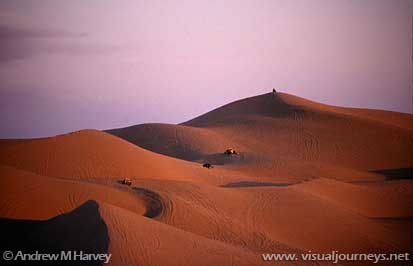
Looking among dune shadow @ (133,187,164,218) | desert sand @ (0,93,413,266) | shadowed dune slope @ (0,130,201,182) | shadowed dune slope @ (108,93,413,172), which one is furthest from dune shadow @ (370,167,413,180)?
dune shadow @ (133,187,164,218)

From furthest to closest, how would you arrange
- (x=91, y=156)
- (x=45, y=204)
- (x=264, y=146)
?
(x=264, y=146), (x=91, y=156), (x=45, y=204)

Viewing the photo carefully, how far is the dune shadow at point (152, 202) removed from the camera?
14.7 metres

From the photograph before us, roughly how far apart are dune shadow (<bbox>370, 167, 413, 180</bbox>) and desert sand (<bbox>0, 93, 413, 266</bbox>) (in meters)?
0.06

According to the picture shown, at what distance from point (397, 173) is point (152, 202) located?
19358 mm

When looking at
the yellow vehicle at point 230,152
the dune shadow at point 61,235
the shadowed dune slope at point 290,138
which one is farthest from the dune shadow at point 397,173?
the dune shadow at point 61,235

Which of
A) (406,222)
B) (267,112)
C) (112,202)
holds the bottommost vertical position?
(406,222)

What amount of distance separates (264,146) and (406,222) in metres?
19.1

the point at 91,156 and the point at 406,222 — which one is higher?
the point at 91,156

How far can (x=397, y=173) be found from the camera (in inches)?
1182

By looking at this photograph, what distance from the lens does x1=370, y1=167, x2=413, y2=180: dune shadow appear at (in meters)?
29.0

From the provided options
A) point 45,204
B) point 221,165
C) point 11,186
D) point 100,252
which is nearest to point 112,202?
point 45,204

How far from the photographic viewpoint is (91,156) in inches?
902

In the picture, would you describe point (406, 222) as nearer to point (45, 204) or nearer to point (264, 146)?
point (45, 204)

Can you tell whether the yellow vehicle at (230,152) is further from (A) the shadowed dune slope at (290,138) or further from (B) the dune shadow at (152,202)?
(B) the dune shadow at (152,202)
